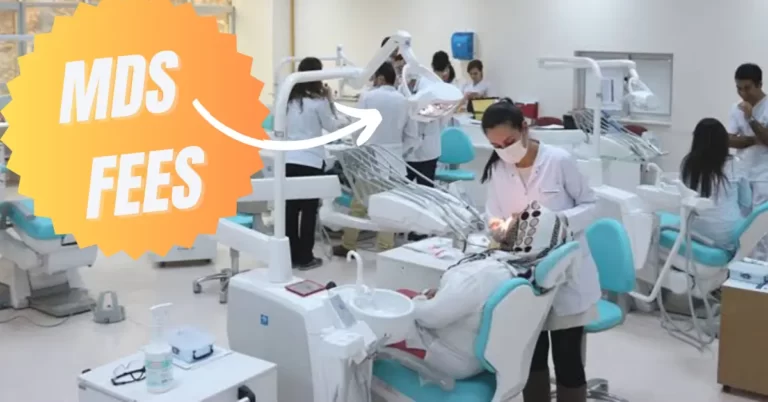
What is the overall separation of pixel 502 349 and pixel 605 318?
77 centimetres

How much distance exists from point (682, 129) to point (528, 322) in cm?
460

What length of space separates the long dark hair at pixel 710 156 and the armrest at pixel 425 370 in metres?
2.07

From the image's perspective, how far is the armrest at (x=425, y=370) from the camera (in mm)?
2488

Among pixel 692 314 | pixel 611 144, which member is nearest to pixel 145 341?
pixel 692 314

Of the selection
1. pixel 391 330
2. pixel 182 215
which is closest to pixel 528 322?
pixel 391 330

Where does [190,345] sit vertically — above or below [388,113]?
below

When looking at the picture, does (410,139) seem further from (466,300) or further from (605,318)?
(466,300)

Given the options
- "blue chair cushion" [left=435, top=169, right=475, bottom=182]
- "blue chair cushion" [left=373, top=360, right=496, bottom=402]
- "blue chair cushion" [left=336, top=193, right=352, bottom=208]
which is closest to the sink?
"blue chair cushion" [left=373, top=360, right=496, bottom=402]

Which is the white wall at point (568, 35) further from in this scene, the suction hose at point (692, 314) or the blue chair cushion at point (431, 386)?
the blue chair cushion at point (431, 386)

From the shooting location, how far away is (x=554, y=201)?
2.83 meters

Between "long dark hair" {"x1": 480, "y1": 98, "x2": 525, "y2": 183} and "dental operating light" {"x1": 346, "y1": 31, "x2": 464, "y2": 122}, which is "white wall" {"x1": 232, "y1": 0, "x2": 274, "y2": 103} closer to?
"dental operating light" {"x1": 346, "y1": 31, "x2": 464, "y2": 122}

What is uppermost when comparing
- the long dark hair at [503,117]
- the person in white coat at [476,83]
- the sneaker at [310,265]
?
the person in white coat at [476,83]

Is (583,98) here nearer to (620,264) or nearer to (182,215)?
(182,215)

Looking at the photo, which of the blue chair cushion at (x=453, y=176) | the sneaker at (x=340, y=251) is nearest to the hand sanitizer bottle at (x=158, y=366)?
the sneaker at (x=340, y=251)
